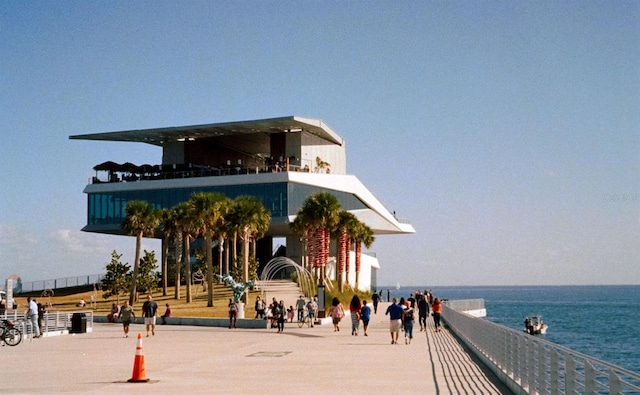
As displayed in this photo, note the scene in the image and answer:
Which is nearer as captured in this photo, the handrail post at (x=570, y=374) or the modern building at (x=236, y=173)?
the handrail post at (x=570, y=374)

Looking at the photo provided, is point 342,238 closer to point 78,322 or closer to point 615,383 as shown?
point 78,322

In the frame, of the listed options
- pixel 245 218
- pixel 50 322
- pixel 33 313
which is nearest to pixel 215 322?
A: pixel 50 322

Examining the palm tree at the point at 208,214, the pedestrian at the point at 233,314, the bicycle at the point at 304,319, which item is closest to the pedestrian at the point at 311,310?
the bicycle at the point at 304,319

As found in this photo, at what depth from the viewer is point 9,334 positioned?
31.2 metres

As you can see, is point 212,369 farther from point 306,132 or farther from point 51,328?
point 306,132

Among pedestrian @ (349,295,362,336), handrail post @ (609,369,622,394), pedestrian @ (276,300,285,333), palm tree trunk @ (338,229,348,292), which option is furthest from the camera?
palm tree trunk @ (338,229,348,292)

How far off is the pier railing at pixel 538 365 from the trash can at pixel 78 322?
21.9 metres

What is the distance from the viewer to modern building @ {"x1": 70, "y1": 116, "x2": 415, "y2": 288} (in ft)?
279

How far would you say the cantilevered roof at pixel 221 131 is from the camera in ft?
282

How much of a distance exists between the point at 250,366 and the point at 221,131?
6974 cm

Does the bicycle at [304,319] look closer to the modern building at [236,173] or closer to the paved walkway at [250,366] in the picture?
the paved walkway at [250,366]

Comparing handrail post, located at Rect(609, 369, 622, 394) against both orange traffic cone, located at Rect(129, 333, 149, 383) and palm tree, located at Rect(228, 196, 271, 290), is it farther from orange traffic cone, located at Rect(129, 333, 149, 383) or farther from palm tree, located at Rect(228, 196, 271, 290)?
palm tree, located at Rect(228, 196, 271, 290)

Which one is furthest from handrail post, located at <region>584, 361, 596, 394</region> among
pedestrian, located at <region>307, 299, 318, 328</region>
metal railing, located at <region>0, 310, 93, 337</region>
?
pedestrian, located at <region>307, 299, 318, 328</region>

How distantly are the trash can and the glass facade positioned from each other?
43.8 m
